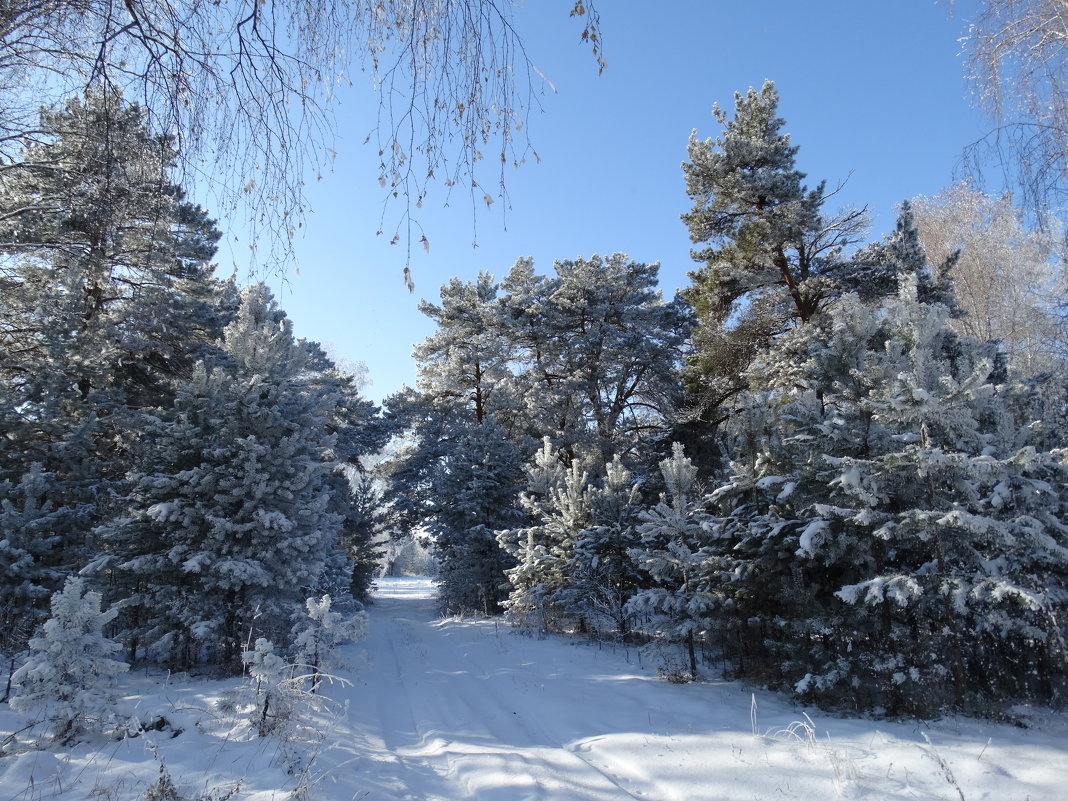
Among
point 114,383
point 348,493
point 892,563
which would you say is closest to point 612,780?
point 892,563

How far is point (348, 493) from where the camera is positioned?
Result: 914 inches

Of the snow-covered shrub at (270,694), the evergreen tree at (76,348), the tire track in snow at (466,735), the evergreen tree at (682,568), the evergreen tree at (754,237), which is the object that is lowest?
the tire track in snow at (466,735)

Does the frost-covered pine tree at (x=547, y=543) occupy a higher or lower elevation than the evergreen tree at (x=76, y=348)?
lower

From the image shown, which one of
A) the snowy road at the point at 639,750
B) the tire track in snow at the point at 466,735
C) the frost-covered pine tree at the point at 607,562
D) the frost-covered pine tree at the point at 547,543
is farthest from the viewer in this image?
the frost-covered pine tree at the point at 547,543

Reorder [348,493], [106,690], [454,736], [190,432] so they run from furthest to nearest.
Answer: [348,493] → [190,432] → [454,736] → [106,690]

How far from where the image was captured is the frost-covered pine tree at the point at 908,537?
19.5ft

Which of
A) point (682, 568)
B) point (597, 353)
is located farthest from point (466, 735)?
point (597, 353)

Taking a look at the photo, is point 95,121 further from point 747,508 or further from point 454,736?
point 747,508

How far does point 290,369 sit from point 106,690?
6659mm

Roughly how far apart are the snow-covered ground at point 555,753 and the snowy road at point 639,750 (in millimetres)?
20

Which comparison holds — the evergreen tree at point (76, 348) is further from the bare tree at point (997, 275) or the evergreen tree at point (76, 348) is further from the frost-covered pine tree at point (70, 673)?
the bare tree at point (997, 275)

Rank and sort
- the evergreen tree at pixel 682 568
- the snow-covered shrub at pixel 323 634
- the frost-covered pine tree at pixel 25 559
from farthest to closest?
the frost-covered pine tree at pixel 25 559, the evergreen tree at pixel 682 568, the snow-covered shrub at pixel 323 634

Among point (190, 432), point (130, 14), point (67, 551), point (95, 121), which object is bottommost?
point (67, 551)

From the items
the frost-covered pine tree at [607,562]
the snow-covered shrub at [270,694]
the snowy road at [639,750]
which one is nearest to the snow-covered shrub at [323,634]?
the snowy road at [639,750]
